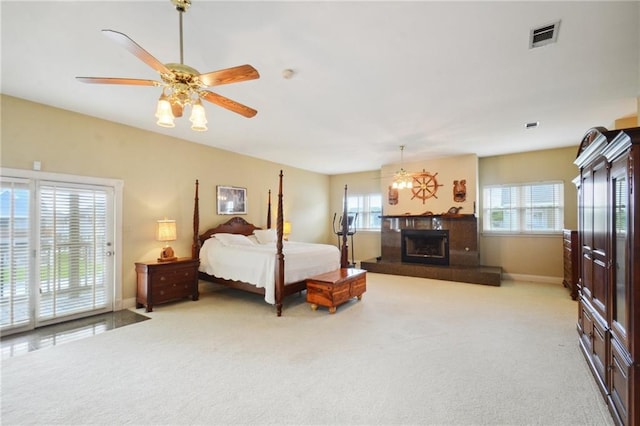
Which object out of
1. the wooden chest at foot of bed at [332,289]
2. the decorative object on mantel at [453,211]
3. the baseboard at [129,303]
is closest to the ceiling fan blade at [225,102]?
the wooden chest at foot of bed at [332,289]

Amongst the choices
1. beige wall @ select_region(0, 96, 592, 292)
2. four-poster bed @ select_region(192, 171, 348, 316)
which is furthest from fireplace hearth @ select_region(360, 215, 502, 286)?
four-poster bed @ select_region(192, 171, 348, 316)

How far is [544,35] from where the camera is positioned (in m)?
2.26

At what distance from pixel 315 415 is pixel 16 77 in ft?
14.2

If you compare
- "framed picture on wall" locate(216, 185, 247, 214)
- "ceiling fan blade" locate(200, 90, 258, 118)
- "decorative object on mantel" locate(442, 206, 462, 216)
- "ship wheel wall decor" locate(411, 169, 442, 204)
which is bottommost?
"decorative object on mantel" locate(442, 206, 462, 216)

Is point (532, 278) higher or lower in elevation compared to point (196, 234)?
lower

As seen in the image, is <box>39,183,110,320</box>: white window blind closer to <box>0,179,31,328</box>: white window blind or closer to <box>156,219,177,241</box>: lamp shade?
<box>0,179,31,328</box>: white window blind

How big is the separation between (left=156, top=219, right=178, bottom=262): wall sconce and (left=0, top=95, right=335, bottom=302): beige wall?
29 centimetres

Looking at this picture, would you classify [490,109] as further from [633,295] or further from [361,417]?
[361,417]

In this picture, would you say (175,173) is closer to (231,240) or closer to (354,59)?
(231,240)

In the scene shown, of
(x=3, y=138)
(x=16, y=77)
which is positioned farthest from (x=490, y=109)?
(x=3, y=138)

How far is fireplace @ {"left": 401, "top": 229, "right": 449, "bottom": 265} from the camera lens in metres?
6.78

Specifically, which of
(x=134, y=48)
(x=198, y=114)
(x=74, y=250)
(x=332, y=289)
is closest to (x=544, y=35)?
(x=198, y=114)

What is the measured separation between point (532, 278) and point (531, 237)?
89 cm

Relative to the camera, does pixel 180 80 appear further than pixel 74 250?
No
